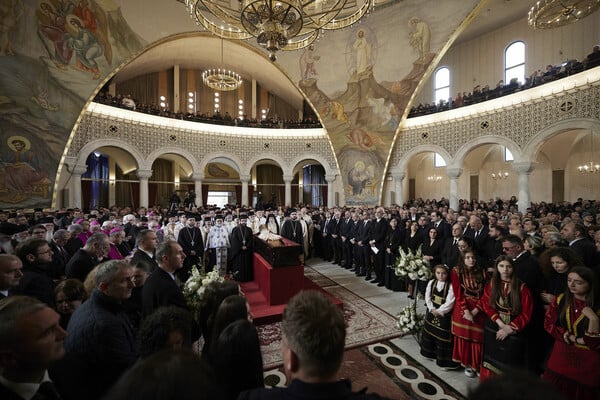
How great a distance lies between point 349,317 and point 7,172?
13.7m

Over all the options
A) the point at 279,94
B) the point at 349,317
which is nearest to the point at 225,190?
the point at 279,94

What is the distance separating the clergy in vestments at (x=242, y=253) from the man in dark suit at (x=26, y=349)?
624 centimetres

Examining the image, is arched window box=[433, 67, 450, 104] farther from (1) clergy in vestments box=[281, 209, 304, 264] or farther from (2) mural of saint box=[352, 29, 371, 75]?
(1) clergy in vestments box=[281, 209, 304, 264]

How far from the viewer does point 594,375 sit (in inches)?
89.9

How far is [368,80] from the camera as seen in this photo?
16906 millimetres

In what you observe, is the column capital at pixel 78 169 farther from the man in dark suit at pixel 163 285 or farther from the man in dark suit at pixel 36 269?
the man in dark suit at pixel 163 285

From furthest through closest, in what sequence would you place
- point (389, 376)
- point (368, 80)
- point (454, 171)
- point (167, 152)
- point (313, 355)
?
point (368, 80) → point (167, 152) → point (454, 171) → point (389, 376) → point (313, 355)

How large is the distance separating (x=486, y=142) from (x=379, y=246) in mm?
10730

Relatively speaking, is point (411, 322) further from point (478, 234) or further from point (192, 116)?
point (192, 116)

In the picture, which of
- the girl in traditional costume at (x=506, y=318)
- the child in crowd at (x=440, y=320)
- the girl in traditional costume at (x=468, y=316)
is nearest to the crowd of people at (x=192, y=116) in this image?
the child in crowd at (x=440, y=320)

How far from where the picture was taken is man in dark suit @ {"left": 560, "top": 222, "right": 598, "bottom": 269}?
3.93m

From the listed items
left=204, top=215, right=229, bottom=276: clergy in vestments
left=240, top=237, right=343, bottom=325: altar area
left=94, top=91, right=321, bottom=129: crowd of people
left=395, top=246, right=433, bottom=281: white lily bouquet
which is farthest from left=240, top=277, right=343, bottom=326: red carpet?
left=94, top=91, right=321, bottom=129: crowd of people

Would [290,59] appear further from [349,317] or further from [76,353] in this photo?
[76,353]

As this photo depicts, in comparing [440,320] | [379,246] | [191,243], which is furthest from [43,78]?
[440,320]
